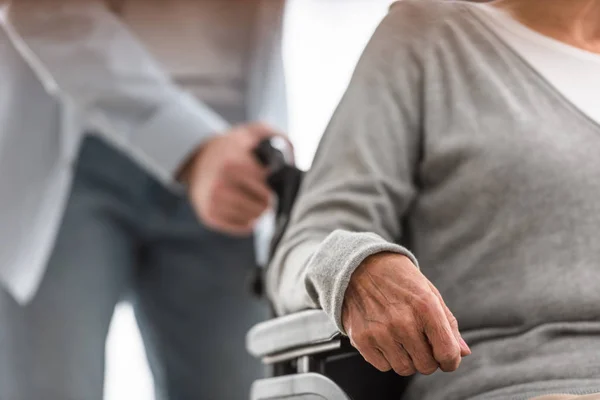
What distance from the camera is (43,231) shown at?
0.89 meters

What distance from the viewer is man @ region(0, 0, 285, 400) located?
894 millimetres

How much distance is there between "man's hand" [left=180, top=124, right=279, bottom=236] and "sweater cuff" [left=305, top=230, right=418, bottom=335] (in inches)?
13.8

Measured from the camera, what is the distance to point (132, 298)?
0.99 metres

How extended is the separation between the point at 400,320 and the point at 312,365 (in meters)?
0.15

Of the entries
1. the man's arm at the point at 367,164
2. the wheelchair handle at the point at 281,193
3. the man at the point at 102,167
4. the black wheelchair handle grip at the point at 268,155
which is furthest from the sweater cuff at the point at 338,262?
the man at the point at 102,167

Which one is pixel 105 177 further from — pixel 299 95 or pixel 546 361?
pixel 546 361

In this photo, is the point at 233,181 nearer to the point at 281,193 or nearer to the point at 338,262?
the point at 281,193

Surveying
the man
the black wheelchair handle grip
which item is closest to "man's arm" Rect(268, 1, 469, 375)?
the black wheelchair handle grip

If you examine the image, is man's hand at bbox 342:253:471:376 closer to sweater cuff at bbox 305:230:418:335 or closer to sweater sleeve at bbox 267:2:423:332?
sweater cuff at bbox 305:230:418:335

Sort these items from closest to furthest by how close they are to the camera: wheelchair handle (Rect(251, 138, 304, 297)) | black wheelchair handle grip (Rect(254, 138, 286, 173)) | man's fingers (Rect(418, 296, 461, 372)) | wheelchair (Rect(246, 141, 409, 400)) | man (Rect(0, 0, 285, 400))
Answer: man's fingers (Rect(418, 296, 461, 372)), wheelchair (Rect(246, 141, 409, 400)), wheelchair handle (Rect(251, 138, 304, 297)), black wheelchair handle grip (Rect(254, 138, 286, 173)), man (Rect(0, 0, 285, 400))

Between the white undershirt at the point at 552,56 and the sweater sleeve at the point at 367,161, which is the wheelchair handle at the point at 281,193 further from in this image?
the white undershirt at the point at 552,56

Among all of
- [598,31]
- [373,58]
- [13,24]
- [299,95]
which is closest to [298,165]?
[299,95]

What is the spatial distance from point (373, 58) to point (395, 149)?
7cm

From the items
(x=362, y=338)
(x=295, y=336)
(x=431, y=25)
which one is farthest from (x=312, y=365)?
(x=431, y=25)
